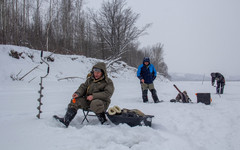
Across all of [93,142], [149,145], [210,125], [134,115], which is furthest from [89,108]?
[210,125]

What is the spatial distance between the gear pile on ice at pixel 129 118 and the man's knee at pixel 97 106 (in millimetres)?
172

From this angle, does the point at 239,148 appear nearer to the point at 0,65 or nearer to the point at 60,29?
the point at 0,65

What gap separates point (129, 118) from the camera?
10.1 ft

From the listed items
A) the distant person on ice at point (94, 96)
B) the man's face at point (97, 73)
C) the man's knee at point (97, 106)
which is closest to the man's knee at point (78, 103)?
the distant person on ice at point (94, 96)

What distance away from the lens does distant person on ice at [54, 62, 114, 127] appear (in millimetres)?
3109

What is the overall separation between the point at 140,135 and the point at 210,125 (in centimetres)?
174

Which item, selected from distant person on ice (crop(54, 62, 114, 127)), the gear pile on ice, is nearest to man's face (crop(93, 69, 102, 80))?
distant person on ice (crop(54, 62, 114, 127))

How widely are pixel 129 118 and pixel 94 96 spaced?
2.51 ft

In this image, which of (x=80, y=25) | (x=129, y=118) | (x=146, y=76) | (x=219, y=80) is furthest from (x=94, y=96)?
(x=80, y=25)

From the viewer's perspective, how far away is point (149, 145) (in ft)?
7.35

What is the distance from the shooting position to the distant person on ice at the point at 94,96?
311 centimetres

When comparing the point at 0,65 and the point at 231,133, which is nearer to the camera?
the point at 231,133

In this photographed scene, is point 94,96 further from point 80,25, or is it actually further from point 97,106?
point 80,25

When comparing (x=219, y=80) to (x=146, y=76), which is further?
(x=219, y=80)
